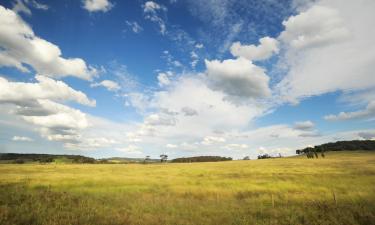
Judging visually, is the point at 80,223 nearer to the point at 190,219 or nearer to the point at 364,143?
the point at 190,219

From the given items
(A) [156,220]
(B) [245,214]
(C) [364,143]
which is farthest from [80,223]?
(C) [364,143]

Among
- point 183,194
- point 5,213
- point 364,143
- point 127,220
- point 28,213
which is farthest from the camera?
point 364,143

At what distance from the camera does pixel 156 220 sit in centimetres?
1225

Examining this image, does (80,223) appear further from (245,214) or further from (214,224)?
(245,214)

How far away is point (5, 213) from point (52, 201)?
4.10 metres

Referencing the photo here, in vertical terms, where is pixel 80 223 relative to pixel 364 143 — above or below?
below

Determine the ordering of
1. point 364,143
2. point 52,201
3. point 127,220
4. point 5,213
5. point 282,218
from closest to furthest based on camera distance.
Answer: point 5,213 < point 127,220 < point 282,218 < point 52,201 < point 364,143

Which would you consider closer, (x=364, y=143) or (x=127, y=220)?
(x=127, y=220)

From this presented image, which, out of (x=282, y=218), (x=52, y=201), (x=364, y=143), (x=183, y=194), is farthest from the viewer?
(x=364, y=143)

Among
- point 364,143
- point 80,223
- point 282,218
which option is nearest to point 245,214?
point 282,218

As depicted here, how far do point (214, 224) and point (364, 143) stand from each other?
18681 cm

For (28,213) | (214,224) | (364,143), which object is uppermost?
(364,143)

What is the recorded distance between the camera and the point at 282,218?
12695 mm

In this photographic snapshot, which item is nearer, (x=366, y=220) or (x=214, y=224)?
(x=366, y=220)
